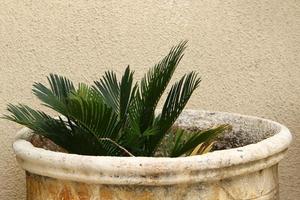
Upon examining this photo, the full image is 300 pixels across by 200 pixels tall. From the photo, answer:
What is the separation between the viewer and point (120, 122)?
1.63 m

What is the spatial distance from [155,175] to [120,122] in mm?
305

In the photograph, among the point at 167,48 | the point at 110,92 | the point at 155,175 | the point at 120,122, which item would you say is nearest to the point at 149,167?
the point at 155,175

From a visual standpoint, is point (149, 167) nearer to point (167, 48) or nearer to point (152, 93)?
point (152, 93)

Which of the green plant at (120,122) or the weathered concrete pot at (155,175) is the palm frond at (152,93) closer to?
the green plant at (120,122)

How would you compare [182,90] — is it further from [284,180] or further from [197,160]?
[284,180]

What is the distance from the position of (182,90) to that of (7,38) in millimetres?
797

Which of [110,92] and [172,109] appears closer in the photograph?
[172,109]

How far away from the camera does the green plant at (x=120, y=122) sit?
5.05 feet

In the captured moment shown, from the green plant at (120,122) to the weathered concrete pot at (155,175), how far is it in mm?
114

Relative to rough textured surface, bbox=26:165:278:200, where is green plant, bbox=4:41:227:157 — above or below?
above

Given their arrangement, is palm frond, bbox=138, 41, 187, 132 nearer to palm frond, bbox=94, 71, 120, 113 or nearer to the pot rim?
palm frond, bbox=94, 71, 120, 113

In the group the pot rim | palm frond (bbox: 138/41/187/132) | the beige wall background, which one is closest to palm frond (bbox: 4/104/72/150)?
the pot rim

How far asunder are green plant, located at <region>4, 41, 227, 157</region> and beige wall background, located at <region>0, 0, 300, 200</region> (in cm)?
49

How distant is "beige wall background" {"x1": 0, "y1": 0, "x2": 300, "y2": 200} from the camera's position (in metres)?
2.16
